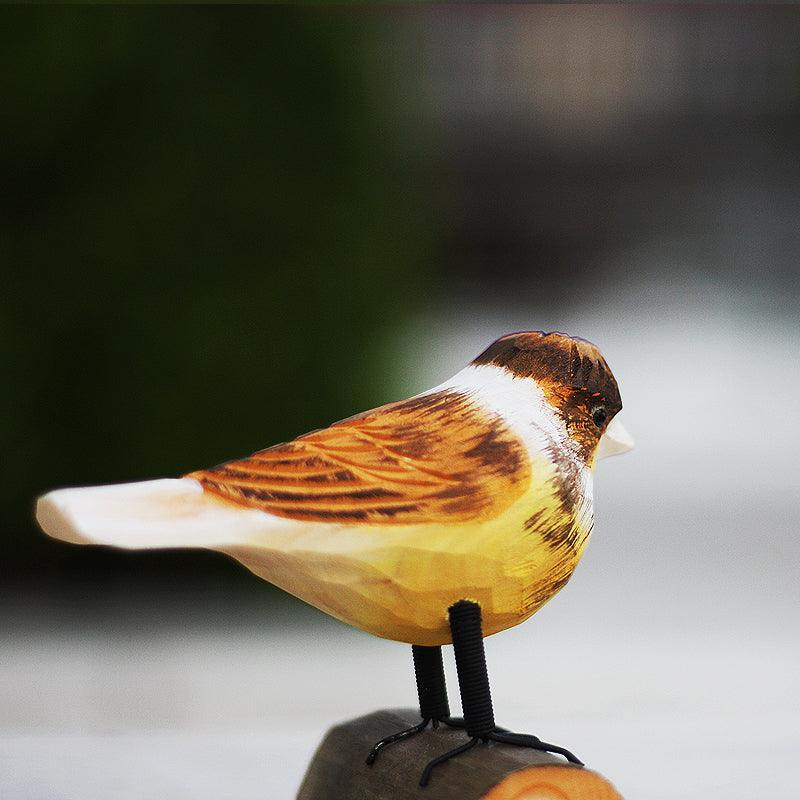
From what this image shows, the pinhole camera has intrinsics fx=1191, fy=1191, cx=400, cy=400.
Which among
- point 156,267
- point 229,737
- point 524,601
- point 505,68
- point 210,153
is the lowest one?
point 229,737

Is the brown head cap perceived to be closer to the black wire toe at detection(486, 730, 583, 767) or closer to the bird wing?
the bird wing

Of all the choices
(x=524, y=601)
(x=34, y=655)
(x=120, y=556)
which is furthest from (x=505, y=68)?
→ (x=524, y=601)

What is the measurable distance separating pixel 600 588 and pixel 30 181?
67.7 inches

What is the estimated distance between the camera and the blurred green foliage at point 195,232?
2656 mm

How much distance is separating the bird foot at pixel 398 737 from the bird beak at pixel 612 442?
0.31m

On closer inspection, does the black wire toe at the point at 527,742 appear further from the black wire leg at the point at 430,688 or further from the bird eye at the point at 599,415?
the bird eye at the point at 599,415

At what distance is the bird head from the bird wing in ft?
0.24

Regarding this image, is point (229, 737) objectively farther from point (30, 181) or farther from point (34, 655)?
point (30, 181)

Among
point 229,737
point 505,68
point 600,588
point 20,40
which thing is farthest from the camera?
point 505,68

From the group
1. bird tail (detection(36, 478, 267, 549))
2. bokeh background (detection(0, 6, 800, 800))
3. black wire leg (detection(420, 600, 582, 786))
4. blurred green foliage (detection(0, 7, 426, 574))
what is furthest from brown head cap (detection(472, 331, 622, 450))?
blurred green foliage (detection(0, 7, 426, 574))

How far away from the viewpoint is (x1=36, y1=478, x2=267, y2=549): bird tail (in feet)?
3.03

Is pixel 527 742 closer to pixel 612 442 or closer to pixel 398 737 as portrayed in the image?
pixel 398 737

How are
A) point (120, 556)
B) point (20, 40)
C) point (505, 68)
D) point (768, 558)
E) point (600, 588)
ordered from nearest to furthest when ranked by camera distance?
point (20, 40) → point (120, 556) → point (600, 588) → point (768, 558) → point (505, 68)

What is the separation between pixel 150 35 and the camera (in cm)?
268
